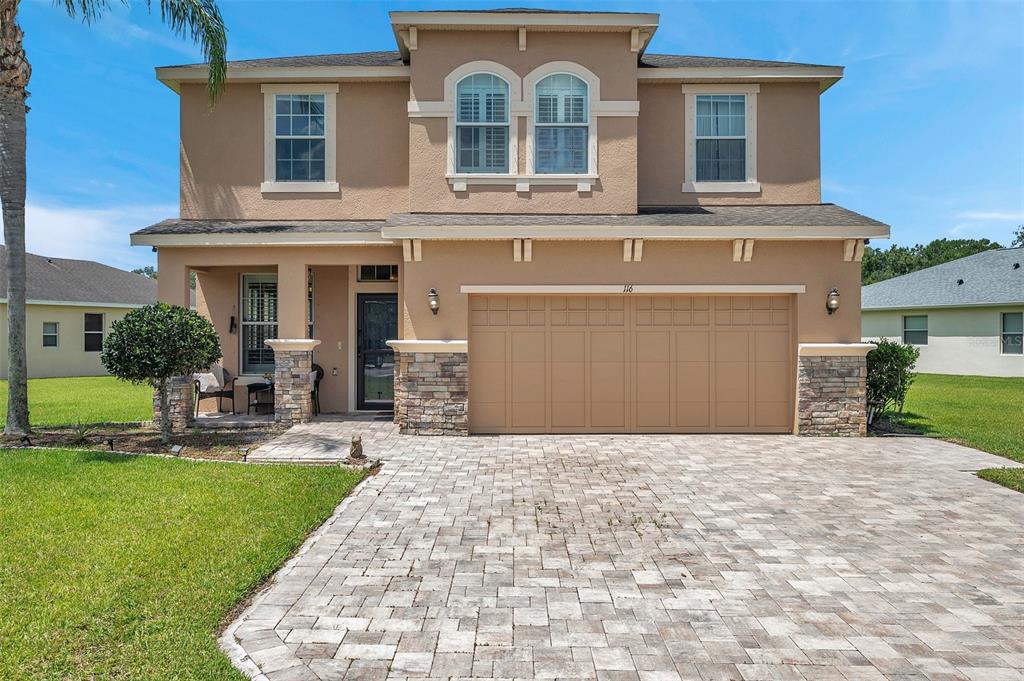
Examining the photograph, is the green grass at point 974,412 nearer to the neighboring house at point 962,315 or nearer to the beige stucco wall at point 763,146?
the neighboring house at point 962,315

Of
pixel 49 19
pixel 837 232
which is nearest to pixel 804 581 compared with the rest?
pixel 837 232

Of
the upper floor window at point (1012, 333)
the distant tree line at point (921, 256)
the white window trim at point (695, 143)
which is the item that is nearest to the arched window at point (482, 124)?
the white window trim at point (695, 143)

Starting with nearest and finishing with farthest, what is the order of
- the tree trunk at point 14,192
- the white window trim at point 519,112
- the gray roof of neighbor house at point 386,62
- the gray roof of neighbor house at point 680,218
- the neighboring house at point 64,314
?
the tree trunk at point 14,192 < the gray roof of neighbor house at point 680,218 < the white window trim at point 519,112 < the gray roof of neighbor house at point 386,62 < the neighboring house at point 64,314

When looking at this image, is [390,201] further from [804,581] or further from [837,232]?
[804,581]

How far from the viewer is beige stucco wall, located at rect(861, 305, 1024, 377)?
68.6 ft

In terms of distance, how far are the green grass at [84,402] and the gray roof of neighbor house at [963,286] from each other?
26167mm

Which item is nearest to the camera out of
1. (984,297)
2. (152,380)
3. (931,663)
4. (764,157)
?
(931,663)

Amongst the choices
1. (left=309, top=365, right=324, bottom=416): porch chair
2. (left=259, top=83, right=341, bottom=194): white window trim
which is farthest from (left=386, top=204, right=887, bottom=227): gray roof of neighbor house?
(left=309, top=365, right=324, bottom=416): porch chair

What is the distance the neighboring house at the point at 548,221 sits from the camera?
996 cm

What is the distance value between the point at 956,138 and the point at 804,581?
19.9m

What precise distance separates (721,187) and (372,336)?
7.37m

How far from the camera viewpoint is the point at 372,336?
11906mm

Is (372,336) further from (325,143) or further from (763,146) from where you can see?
(763,146)

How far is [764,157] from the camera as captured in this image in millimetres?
11188
